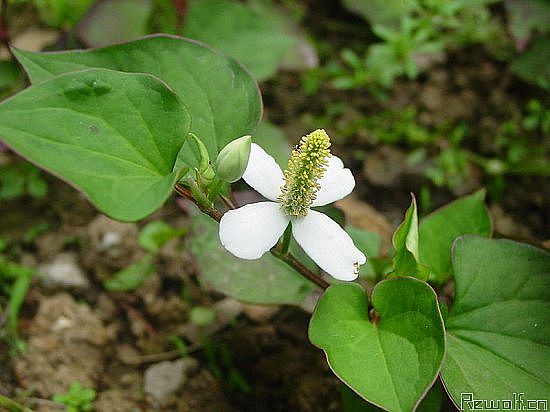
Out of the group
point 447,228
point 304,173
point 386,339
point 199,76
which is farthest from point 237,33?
point 386,339

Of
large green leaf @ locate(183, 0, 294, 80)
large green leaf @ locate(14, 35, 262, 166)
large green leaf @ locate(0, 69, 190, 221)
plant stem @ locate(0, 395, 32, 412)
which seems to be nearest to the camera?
large green leaf @ locate(0, 69, 190, 221)

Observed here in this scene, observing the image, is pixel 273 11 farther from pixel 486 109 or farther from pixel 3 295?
pixel 3 295

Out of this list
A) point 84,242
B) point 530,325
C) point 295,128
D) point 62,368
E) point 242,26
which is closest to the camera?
point 530,325

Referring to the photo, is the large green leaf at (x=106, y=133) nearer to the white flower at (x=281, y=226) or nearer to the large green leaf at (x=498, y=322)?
the white flower at (x=281, y=226)

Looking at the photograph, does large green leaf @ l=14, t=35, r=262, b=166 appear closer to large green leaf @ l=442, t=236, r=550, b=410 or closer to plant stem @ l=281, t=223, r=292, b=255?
plant stem @ l=281, t=223, r=292, b=255

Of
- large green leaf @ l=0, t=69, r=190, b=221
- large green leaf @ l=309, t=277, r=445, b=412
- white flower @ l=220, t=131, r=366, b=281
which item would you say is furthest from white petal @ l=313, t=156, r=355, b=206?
large green leaf @ l=0, t=69, r=190, b=221

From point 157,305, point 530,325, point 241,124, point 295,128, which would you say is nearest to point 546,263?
point 530,325
